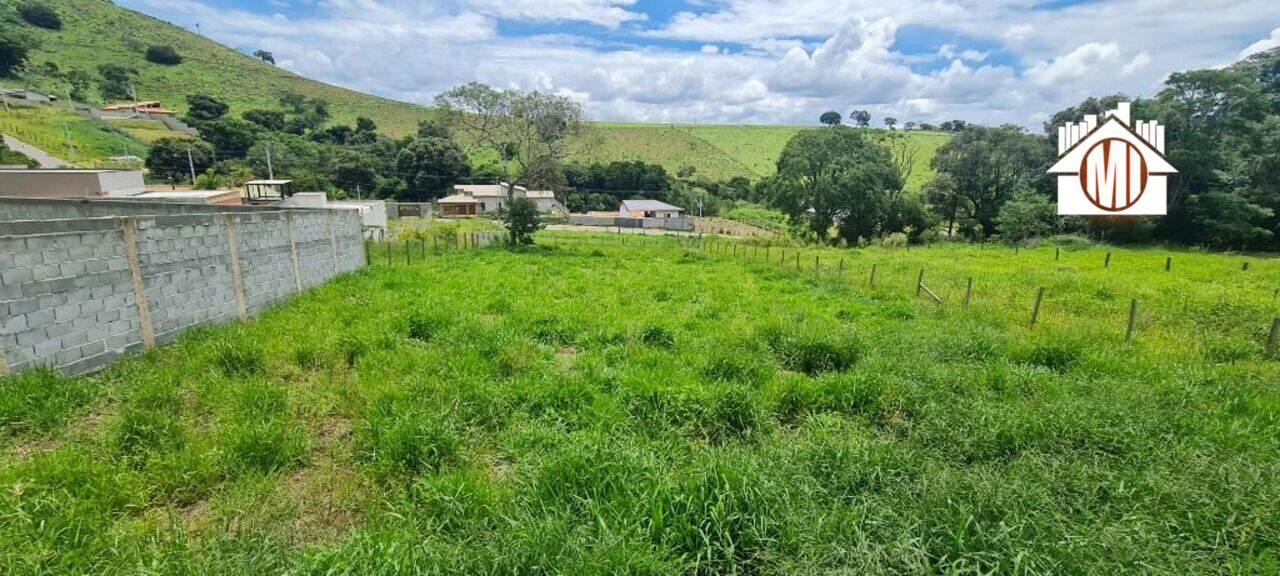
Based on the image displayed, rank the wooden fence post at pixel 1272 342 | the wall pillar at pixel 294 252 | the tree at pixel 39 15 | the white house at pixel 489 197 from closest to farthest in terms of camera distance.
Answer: the wooden fence post at pixel 1272 342
the wall pillar at pixel 294 252
the white house at pixel 489 197
the tree at pixel 39 15

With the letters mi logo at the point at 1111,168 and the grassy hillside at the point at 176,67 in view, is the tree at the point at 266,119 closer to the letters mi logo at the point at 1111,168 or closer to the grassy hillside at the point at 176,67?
the grassy hillside at the point at 176,67

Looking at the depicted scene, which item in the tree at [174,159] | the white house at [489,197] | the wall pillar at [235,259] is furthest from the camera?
the white house at [489,197]

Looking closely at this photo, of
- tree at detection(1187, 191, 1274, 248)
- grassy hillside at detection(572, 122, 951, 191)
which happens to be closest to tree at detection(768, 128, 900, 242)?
tree at detection(1187, 191, 1274, 248)

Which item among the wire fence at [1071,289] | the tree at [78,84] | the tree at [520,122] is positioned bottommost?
the wire fence at [1071,289]

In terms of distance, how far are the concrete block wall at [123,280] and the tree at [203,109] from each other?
6663cm

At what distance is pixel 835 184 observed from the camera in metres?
37.5

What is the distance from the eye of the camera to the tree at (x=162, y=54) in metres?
72.9

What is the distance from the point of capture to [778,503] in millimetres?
3064

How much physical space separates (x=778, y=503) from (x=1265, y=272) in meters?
22.5

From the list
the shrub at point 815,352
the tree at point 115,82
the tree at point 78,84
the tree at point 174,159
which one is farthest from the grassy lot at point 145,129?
the shrub at point 815,352

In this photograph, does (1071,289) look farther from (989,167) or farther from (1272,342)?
(989,167)

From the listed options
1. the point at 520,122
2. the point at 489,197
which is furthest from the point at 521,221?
the point at 489,197

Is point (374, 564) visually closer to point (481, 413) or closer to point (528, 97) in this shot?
point (481, 413)

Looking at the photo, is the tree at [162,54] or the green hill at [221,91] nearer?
the green hill at [221,91]
